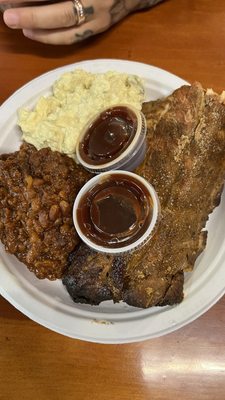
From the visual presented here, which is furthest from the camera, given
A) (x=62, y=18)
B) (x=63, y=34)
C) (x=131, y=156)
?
(x=63, y=34)

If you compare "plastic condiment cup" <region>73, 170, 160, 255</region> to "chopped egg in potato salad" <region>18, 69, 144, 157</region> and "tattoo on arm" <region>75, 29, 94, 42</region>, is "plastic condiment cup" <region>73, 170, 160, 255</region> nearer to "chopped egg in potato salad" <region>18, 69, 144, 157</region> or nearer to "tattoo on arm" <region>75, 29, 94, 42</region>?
"chopped egg in potato salad" <region>18, 69, 144, 157</region>

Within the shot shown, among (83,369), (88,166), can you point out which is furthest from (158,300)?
(88,166)

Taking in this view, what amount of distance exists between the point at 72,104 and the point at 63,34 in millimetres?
509

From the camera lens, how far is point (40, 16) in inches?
98.5

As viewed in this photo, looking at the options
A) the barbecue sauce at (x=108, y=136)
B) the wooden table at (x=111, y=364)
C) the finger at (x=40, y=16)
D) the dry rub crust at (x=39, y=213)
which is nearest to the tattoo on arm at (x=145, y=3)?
the finger at (x=40, y=16)

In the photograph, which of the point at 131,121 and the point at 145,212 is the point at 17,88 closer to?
the point at 131,121

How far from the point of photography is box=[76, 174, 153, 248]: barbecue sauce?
6.69 ft

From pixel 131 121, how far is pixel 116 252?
2.13 ft

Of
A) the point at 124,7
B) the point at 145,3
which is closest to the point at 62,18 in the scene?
the point at 124,7

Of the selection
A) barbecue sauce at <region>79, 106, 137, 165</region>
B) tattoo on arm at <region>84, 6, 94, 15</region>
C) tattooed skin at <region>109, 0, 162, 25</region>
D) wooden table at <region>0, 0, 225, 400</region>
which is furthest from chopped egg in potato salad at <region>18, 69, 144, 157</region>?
wooden table at <region>0, 0, 225, 400</region>

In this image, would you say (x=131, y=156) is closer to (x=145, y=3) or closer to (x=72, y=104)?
(x=72, y=104)

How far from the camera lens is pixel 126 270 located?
6.89 feet

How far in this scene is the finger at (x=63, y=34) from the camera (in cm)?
265

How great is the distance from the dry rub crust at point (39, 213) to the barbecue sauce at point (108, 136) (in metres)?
0.15
